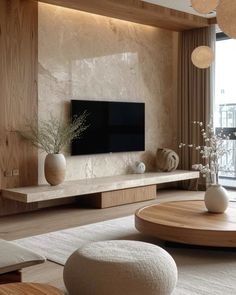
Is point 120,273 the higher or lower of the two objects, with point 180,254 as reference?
higher

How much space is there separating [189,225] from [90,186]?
206 centimetres

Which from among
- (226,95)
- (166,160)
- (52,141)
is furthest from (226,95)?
(52,141)

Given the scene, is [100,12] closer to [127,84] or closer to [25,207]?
[127,84]

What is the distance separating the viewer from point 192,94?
6977 millimetres

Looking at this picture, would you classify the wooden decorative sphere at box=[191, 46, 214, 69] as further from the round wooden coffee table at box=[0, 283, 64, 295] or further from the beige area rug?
the round wooden coffee table at box=[0, 283, 64, 295]

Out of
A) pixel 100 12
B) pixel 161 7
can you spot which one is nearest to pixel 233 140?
pixel 161 7

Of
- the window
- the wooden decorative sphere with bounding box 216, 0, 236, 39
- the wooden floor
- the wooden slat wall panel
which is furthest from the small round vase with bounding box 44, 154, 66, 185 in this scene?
the window

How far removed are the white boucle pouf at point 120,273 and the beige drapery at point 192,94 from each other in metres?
4.53

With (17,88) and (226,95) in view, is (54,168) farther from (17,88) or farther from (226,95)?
(226,95)

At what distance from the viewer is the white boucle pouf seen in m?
2.35

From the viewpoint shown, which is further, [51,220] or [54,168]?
[54,168]

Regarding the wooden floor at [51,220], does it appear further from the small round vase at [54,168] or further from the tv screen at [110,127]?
the tv screen at [110,127]

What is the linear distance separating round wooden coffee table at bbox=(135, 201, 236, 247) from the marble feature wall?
2056 millimetres

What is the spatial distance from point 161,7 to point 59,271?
420 centimetres
